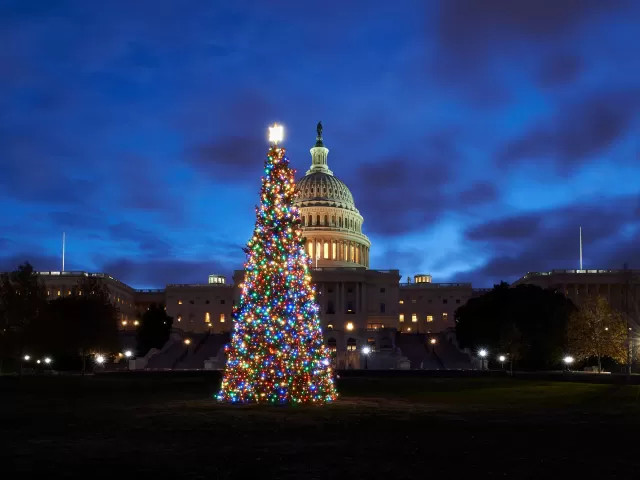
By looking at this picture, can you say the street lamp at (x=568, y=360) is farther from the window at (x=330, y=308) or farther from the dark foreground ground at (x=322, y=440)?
the window at (x=330, y=308)

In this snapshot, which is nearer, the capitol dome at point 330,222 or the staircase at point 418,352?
the staircase at point 418,352

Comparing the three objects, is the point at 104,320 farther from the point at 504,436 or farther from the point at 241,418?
the point at 504,436

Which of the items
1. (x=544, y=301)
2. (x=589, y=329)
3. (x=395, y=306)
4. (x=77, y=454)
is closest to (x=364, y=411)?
(x=77, y=454)

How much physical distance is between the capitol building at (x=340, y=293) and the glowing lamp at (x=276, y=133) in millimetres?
72598

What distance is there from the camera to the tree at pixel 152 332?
10438 centimetres

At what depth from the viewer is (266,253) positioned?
3033 cm

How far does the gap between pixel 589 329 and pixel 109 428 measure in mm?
52998

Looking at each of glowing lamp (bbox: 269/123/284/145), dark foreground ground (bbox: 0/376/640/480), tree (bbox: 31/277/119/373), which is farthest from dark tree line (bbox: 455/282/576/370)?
glowing lamp (bbox: 269/123/284/145)

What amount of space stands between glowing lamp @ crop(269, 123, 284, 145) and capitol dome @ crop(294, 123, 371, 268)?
360 feet

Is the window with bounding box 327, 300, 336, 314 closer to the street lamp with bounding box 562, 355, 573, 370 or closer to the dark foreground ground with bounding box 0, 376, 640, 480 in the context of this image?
the street lamp with bounding box 562, 355, 573, 370

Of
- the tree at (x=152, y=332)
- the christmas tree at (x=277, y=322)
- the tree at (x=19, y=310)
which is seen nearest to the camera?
the christmas tree at (x=277, y=322)

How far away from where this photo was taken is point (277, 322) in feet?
96.8

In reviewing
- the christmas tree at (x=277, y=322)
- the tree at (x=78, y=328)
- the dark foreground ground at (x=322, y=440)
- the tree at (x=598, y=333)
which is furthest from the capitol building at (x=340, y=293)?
the dark foreground ground at (x=322, y=440)

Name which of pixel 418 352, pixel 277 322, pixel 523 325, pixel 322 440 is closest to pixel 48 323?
pixel 277 322
